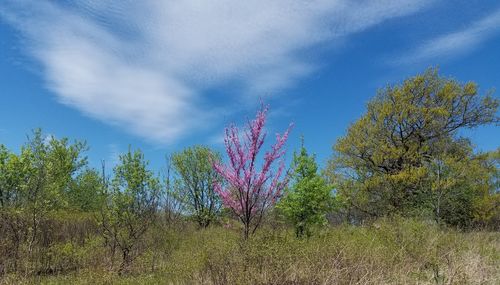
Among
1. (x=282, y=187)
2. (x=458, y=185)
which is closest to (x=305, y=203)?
(x=282, y=187)

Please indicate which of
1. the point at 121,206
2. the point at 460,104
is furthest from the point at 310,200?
the point at 460,104

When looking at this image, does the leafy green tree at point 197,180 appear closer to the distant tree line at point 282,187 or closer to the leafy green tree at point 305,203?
the distant tree line at point 282,187

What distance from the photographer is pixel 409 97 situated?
2297cm

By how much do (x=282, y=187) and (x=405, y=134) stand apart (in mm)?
15702

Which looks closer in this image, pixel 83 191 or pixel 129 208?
pixel 129 208

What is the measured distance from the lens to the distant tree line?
419 inches

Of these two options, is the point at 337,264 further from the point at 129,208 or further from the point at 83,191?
the point at 83,191

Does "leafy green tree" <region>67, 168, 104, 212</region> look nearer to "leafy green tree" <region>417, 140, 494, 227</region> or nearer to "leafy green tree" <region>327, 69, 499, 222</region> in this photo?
"leafy green tree" <region>327, 69, 499, 222</region>

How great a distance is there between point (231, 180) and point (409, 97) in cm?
1710

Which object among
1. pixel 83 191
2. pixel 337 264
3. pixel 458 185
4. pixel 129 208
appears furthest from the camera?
pixel 83 191

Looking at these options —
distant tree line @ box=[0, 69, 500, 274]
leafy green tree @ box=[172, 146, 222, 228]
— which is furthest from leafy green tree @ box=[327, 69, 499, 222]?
leafy green tree @ box=[172, 146, 222, 228]

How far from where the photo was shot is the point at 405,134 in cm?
2339

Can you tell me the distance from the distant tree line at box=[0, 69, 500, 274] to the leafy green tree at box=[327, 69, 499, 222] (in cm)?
6

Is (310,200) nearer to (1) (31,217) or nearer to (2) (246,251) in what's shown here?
(2) (246,251)
